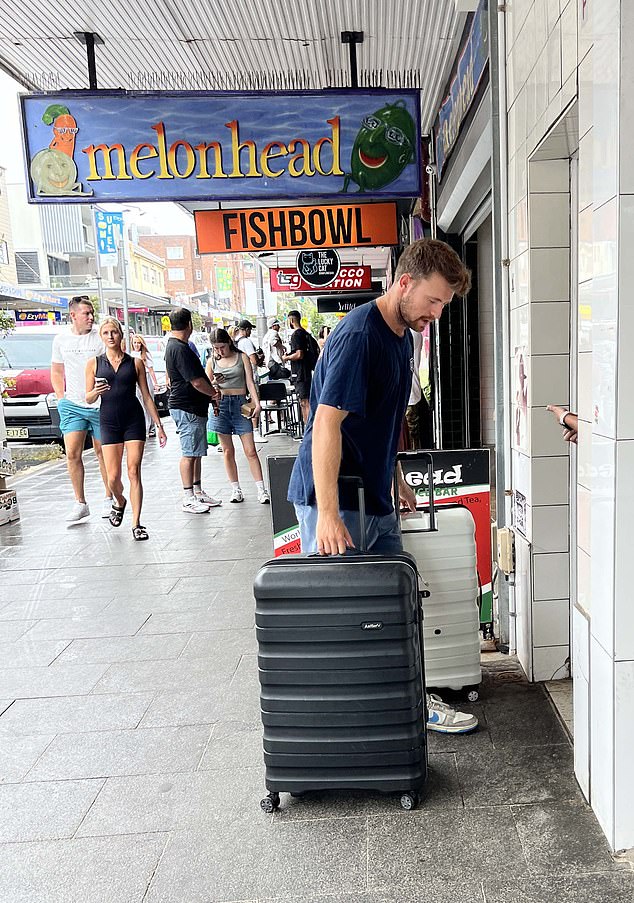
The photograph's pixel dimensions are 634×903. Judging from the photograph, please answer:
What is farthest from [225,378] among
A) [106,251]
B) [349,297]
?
[106,251]

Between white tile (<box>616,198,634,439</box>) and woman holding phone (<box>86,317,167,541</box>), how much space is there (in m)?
4.95

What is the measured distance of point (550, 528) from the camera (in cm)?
338

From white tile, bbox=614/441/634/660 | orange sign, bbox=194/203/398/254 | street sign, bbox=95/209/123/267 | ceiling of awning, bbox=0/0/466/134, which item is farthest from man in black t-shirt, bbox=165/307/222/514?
street sign, bbox=95/209/123/267

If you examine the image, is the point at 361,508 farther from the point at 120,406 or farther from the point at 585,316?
the point at 120,406

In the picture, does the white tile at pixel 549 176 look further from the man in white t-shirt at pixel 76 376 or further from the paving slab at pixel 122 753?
the man in white t-shirt at pixel 76 376

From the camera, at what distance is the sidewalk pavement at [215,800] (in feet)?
7.53

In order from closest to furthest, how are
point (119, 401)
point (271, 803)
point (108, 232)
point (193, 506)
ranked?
point (271, 803)
point (119, 401)
point (193, 506)
point (108, 232)

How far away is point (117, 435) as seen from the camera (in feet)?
21.7

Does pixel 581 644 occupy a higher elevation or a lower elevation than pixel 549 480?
lower

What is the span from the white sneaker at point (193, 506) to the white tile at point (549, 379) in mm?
4740

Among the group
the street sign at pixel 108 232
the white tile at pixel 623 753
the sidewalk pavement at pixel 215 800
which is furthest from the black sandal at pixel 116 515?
the street sign at pixel 108 232

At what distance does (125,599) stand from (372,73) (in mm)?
4156

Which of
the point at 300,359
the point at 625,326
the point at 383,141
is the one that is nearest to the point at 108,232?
the point at 300,359

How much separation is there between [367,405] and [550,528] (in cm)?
116
